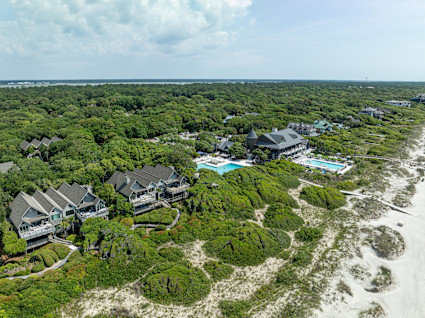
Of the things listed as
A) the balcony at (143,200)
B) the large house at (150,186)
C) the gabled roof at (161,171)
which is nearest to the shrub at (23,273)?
the large house at (150,186)

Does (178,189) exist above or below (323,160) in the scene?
above

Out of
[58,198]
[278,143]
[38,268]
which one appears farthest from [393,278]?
[58,198]

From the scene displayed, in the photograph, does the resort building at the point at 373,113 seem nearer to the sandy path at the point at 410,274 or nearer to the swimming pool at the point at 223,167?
the swimming pool at the point at 223,167

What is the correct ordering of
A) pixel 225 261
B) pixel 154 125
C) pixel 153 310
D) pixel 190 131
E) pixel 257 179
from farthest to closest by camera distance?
pixel 190 131, pixel 154 125, pixel 257 179, pixel 225 261, pixel 153 310

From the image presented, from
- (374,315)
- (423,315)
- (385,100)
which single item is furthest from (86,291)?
(385,100)

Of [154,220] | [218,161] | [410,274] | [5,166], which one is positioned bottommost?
[410,274]

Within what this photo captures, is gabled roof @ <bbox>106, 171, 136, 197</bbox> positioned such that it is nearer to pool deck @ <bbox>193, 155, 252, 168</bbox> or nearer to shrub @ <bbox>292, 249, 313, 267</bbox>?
shrub @ <bbox>292, 249, 313, 267</bbox>

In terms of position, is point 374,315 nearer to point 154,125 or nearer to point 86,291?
point 86,291

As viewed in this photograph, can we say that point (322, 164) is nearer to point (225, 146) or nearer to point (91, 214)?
point (225, 146)
